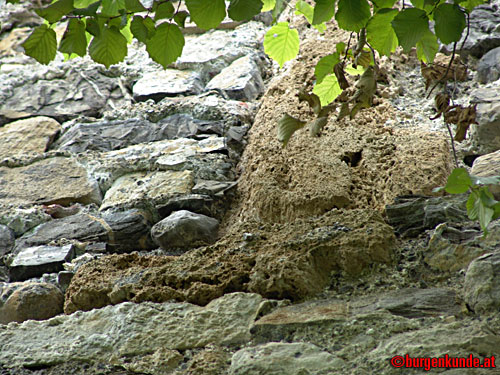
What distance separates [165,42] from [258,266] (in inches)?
25.6

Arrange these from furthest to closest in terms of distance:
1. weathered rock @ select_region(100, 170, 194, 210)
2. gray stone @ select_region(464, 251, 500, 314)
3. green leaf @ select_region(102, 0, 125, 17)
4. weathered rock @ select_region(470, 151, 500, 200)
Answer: weathered rock @ select_region(100, 170, 194, 210) → weathered rock @ select_region(470, 151, 500, 200) → green leaf @ select_region(102, 0, 125, 17) → gray stone @ select_region(464, 251, 500, 314)

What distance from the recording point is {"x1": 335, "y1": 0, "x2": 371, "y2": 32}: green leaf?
129cm

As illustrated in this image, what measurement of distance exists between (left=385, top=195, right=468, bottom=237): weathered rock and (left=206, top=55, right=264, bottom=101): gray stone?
134 cm

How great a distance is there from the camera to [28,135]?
2.82 meters

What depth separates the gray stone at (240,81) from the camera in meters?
2.80

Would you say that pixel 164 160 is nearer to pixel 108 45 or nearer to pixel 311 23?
pixel 108 45

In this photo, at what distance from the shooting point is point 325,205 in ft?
5.81

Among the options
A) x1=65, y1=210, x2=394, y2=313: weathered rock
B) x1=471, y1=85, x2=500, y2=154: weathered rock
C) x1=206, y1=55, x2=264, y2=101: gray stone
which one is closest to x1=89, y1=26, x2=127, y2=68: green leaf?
x1=65, y1=210, x2=394, y2=313: weathered rock

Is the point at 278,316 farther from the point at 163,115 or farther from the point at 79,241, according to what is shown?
the point at 163,115

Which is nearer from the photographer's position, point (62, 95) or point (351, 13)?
point (351, 13)

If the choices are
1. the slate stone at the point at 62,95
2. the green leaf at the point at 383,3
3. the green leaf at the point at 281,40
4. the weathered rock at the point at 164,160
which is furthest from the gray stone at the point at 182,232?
the slate stone at the point at 62,95

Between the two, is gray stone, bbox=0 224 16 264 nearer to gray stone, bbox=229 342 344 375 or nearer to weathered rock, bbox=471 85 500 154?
gray stone, bbox=229 342 344 375

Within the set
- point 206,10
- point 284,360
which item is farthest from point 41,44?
point 284,360

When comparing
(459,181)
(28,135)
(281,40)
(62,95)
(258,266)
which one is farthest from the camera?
(62,95)
